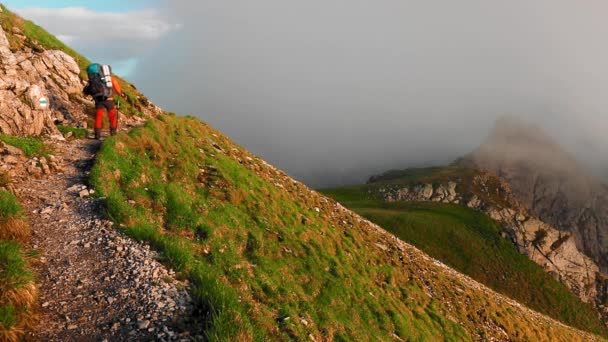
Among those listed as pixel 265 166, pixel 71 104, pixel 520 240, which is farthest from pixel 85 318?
pixel 520 240

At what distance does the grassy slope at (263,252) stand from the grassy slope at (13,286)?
127 inches

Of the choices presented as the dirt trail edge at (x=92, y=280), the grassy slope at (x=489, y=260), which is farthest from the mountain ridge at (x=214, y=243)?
the grassy slope at (x=489, y=260)

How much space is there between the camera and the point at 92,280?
11.4 m

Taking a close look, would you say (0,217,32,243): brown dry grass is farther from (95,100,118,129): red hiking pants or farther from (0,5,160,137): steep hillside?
(95,100,118,129): red hiking pants

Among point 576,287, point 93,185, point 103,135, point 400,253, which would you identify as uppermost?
point 103,135

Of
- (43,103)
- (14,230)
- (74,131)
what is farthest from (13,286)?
(74,131)

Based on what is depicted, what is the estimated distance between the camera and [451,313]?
27.9 m

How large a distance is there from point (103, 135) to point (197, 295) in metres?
16.8

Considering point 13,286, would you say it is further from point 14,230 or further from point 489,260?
point 489,260

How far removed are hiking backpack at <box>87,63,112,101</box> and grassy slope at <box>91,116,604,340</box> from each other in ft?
9.25

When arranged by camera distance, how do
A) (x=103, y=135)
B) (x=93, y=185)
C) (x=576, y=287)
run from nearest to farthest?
(x=93, y=185)
(x=103, y=135)
(x=576, y=287)

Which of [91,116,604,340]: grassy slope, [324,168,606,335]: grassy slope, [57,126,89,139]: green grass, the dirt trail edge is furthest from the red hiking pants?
[324,168,606,335]: grassy slope

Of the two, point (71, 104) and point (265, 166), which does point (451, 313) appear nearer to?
point (265, 166)

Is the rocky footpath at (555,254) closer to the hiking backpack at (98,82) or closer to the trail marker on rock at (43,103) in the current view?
the hiking backpack at (98,82)
